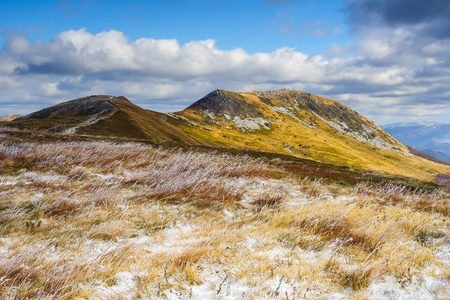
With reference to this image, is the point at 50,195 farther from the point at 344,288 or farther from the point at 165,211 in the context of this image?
the point at 344,288

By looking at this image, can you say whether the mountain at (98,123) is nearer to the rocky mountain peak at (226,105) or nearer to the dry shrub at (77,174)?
the dry shrub at (77,174)

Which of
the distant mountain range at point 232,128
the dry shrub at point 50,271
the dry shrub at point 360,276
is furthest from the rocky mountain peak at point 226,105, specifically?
the dry shrub at point 360,276

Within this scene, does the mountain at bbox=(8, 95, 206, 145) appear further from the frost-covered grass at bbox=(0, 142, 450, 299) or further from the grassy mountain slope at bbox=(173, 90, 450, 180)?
the frost-covered grass at bbox=(0, 142, 450, 299)

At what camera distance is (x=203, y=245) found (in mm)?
4738

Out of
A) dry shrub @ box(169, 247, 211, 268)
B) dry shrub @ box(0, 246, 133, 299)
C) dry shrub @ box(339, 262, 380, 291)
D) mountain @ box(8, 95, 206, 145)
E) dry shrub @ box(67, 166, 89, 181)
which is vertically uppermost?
mountain @ box(8, 95, 206, 145)

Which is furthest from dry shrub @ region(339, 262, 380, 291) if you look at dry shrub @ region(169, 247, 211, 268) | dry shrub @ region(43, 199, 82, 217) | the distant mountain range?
the distant mountain range

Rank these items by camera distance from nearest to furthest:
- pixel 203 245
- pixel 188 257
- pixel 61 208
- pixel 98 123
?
pixel 188 257
pixel 203 245
pixel 61 208
pixel 98 123

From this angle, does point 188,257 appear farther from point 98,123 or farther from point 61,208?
point 98,123

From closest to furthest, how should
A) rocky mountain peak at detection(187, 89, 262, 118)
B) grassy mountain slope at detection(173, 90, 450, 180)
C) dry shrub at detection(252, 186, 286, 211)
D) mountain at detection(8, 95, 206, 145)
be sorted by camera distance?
dry shrub at detection(252, 186, 286, 211) → mountain at detection(8, 95, 206, 145) → grassy mountain slope at detection(173, 90, 450, 180) → rocky mountain peak at detection(187, 89, 262, 118)

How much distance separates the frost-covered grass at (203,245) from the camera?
12.4 feet

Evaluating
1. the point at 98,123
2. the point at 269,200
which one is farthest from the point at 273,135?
the point at 269,200

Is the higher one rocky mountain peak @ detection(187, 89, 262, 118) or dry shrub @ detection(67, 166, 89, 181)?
rocky mountain peak @ detection(187, 89, 262, 118)

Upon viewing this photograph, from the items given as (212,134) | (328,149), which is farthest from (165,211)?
(328,149)

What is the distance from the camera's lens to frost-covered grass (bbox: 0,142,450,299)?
3766 mm
